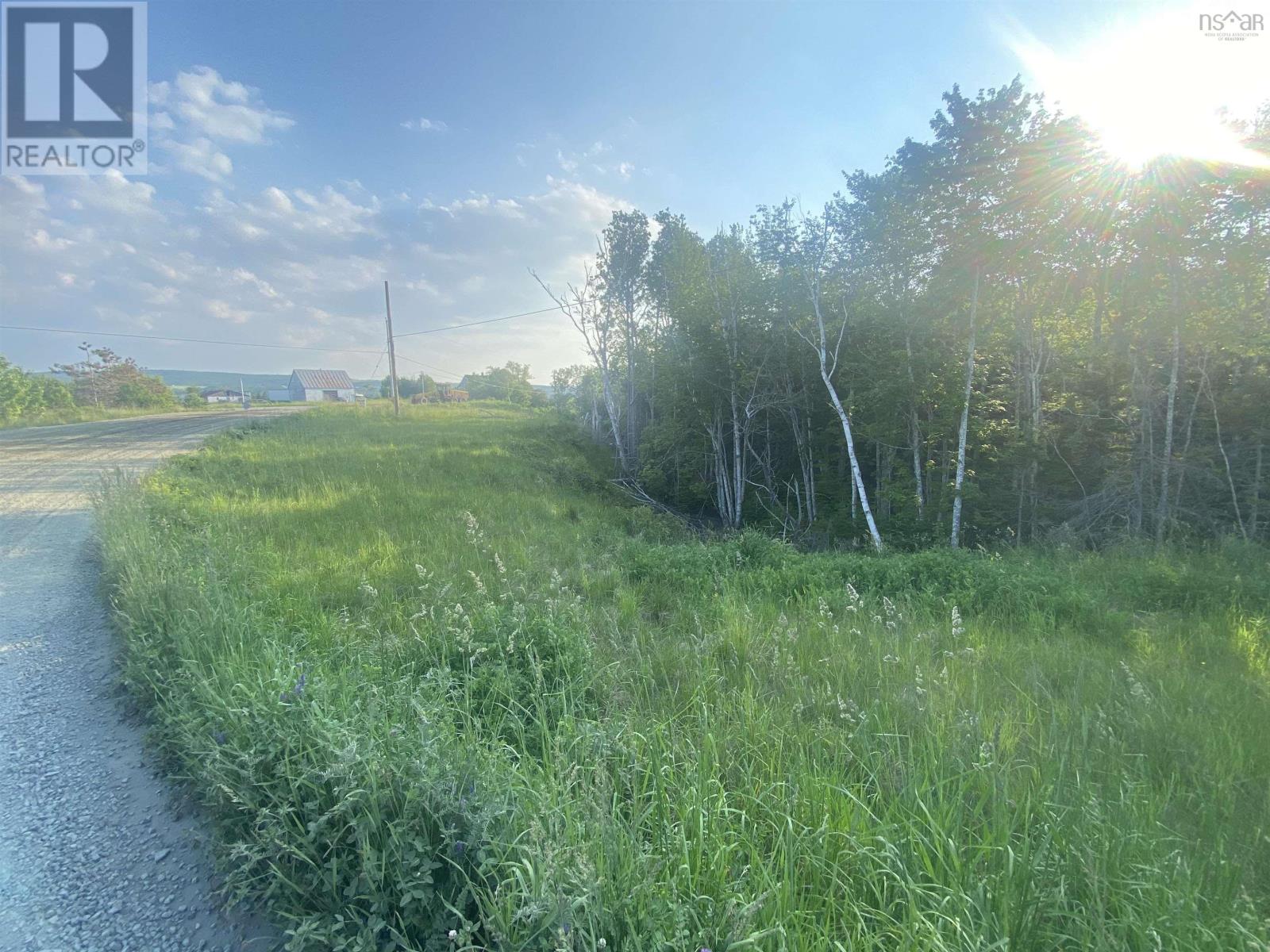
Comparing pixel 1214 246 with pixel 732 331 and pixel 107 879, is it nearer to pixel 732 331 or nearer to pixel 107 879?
pixel 732 331

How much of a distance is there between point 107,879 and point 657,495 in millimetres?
20170

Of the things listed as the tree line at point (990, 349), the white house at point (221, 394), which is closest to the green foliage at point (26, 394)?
the tree line at point (990, 349)

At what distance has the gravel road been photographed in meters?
1.83

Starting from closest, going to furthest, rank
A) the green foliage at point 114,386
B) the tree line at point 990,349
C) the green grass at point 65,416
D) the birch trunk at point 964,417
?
the tree line at point 990,349 → the birch trunk at point 964,417 → the green grass at point 65,416 → the green foliage at point 114,386

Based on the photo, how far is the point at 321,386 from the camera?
68875mm

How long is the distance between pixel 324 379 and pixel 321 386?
2843mm

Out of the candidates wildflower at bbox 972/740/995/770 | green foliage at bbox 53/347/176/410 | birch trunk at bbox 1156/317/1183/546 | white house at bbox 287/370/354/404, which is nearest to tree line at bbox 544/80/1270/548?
birch trunk at bbox 1156/317/1183/546

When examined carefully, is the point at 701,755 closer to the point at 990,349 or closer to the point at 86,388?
the point at 990,349

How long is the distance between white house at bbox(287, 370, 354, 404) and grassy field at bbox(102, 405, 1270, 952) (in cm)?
7301

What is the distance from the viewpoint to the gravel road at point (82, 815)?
1827 millimetres

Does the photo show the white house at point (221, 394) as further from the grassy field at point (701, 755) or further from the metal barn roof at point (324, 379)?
the grassy field at point (701, 755)

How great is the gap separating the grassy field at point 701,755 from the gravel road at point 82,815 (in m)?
0.19

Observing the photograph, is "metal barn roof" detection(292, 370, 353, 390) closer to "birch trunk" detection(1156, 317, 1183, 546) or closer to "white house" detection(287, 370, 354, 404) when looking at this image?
"white house" detection(287, 370, 354, 404)

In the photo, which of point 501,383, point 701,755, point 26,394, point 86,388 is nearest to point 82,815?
point 701,755
